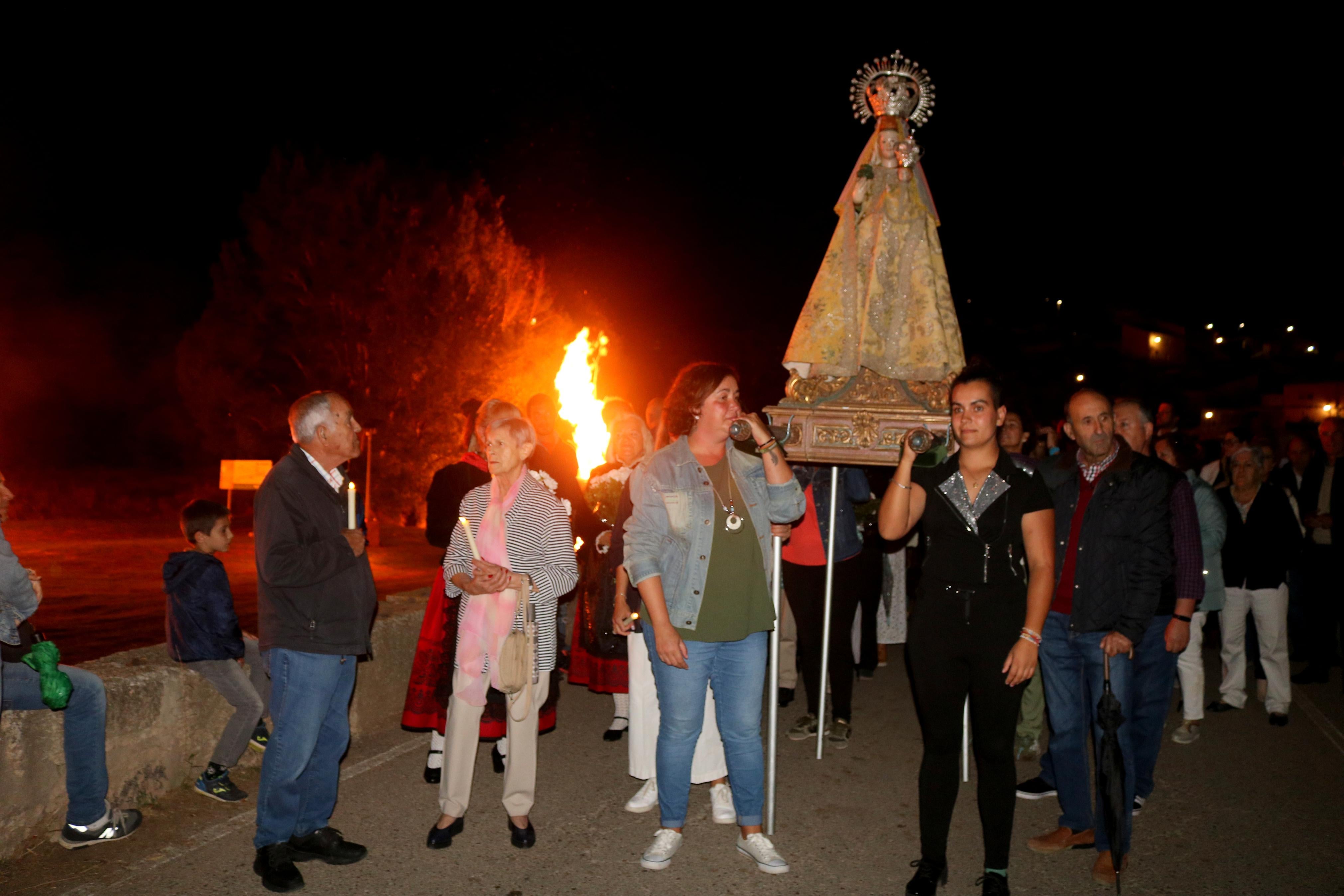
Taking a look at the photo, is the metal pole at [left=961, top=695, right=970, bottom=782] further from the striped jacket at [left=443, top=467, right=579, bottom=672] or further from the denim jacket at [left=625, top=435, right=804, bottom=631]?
the striped jacket at [left=443, top=467, right=579, bottom=672]

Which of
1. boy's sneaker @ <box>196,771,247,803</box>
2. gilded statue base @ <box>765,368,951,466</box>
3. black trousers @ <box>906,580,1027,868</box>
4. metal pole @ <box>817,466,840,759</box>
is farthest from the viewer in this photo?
metal pole @ <box>817,466,840,759</box>

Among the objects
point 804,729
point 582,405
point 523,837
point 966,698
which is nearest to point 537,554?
point 523,837

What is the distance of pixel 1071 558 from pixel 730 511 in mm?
1689

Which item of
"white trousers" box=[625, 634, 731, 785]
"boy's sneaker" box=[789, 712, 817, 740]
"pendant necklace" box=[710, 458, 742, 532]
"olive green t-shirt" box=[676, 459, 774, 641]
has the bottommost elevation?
"boy's sneaker" box=[789, 712, 817, 740]

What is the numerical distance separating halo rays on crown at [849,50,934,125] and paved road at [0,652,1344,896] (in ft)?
12.1

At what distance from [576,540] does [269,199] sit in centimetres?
1756

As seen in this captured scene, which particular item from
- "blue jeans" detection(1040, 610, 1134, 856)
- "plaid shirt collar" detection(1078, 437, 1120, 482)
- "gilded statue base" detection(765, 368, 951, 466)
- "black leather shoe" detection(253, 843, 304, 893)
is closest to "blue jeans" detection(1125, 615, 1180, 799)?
"blue jeans" detection(1040, 610, 1134, 856)

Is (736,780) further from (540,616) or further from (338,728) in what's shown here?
(338,728)

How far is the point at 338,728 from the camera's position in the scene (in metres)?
4.50

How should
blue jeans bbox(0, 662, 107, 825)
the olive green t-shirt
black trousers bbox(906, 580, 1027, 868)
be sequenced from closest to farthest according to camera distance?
black trousers bbox(906, 580, 1027, 868)
blue jeans bbox(0, 662, 107, 825)
the olive green t-shirt

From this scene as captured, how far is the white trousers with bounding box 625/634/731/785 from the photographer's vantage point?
515 cm

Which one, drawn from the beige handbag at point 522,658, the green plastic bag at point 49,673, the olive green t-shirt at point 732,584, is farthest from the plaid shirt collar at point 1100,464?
the green plastic bag at point 49,673

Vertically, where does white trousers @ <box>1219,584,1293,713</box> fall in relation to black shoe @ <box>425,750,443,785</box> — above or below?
above

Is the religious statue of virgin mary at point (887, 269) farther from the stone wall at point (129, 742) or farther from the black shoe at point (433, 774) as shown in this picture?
the stone wall at point (129, 742)
